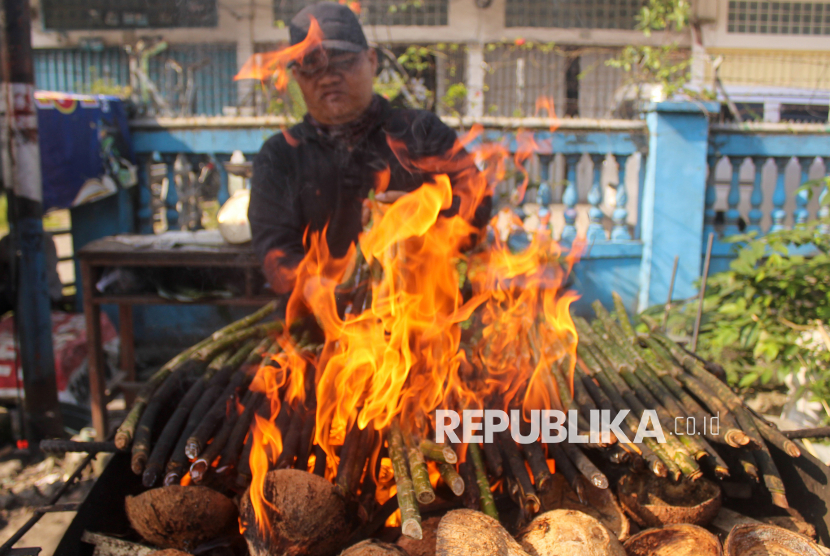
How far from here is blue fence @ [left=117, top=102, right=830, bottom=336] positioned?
5.34m

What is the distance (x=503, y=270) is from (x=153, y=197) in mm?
4182

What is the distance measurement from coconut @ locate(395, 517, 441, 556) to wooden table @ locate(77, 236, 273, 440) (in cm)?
268

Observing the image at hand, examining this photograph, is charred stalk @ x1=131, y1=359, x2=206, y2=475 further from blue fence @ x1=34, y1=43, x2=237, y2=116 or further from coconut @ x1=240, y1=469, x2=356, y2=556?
blue fence @ x1=34, y1=43, x2=237, y2=116

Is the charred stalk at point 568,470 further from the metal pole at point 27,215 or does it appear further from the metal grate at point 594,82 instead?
the metal grate at point 594,82

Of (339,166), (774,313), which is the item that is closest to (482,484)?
(339,166)

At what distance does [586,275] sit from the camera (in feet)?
18.3

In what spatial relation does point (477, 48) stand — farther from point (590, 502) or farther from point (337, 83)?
point (590, 502)

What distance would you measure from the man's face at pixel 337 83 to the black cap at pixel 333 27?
0.14 feet

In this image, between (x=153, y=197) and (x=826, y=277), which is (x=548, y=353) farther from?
(x=153, y=197)

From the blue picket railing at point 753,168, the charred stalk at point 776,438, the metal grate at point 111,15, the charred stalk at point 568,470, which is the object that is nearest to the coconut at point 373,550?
the charred stalk at point 568,470

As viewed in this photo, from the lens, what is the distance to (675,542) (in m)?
1.67

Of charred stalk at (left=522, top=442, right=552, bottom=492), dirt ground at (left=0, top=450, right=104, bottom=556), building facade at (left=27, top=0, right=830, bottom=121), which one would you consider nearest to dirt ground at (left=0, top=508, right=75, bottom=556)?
dirt ground at (left=0, top=450, right=104, bottom=556)

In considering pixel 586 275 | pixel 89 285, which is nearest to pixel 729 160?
pixel 586 275

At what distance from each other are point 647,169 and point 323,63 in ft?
12.4
